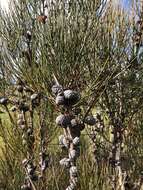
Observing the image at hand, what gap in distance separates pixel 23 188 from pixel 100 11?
194cm

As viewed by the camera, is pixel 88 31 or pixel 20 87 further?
pixel 20 87

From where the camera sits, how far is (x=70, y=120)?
2.88m

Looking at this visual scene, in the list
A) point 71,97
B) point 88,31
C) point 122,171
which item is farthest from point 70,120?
point 122,171

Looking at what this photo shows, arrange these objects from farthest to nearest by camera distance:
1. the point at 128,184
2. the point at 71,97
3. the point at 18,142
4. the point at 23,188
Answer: the point at 128,184, the point at 23,188, the point at 18,142, the point at 71,97

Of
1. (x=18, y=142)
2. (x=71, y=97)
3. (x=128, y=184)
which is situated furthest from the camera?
(x=128, y=184)

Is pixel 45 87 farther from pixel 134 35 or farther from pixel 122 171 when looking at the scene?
pixel 122 171

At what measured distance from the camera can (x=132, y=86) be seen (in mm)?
4180

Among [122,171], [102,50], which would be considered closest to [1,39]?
[102,50]

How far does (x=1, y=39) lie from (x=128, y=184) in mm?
2018

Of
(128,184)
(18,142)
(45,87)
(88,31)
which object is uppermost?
(88,31)

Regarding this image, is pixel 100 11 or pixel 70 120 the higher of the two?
pixel 100 11

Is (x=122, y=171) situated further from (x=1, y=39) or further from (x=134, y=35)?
(x=1, y=39)

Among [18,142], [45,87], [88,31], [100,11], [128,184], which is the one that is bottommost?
[128,184]

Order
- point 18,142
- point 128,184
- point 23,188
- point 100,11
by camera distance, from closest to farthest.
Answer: point 100,11, point 18,142, point 23,188, point 128,184
